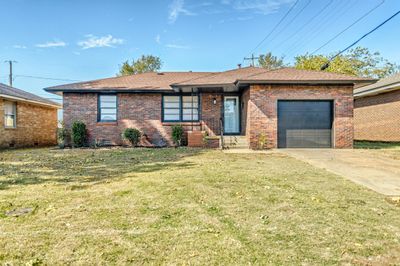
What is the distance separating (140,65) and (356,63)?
26.2 meters

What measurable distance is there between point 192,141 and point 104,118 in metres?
4.98

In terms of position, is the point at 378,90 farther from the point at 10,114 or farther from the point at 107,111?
the point at 10,114

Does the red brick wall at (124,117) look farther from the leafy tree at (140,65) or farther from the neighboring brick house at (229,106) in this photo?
the leafy tree at (140,65)

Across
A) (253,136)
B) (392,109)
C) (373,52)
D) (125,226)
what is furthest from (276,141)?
(373,52)

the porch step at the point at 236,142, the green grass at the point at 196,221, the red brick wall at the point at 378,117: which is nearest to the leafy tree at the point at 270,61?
the red brick wall at the point at 378,117

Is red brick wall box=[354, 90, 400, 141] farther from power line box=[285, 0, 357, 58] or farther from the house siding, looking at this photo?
the house siding

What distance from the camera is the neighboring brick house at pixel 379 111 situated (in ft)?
48.1

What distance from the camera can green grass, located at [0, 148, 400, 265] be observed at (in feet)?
7.66

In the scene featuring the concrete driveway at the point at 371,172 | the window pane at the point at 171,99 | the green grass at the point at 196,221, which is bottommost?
the green grass at the point at 196,221

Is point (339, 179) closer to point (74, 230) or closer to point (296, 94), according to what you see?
point (74, 230)

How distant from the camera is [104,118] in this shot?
13.8m

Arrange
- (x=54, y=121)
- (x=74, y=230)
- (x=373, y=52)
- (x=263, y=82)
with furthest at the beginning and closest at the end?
(x=373, y=52)
(x=54, y=121)
(x=263, y=82)
(x=74, y=230)

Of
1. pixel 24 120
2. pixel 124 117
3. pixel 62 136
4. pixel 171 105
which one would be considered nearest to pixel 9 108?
pixel 24 120

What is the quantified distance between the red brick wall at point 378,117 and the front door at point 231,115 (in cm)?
897
